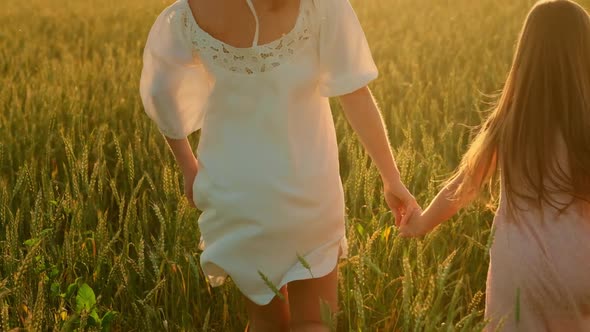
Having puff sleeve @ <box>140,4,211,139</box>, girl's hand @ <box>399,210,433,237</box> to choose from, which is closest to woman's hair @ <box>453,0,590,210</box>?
girl's hand @ <box>399,210,433,237</box>

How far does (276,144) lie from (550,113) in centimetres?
53

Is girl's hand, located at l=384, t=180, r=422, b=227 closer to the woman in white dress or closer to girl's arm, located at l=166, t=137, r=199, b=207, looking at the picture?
the woman in white dress

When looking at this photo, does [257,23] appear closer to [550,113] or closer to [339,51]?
[339,51]

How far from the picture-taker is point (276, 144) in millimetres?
1506

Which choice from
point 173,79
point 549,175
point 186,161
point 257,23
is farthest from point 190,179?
point 549,175

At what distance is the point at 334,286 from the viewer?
5.28 feet

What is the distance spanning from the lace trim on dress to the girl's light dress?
0.52m

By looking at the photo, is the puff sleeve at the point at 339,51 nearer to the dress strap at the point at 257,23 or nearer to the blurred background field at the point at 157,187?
the dress strap at the point at 257,23

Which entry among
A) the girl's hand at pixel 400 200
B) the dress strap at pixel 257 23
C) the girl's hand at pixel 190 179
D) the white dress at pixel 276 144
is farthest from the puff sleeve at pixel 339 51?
the girl's hand at pixel 190 179

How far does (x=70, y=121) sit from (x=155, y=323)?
1569 millimetres

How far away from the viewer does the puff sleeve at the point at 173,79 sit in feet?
5.33

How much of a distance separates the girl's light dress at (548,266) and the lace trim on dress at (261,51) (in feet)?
1.71

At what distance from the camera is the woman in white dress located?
1.50 meters

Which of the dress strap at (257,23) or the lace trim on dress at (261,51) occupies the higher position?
the dress strap at (257,23)
